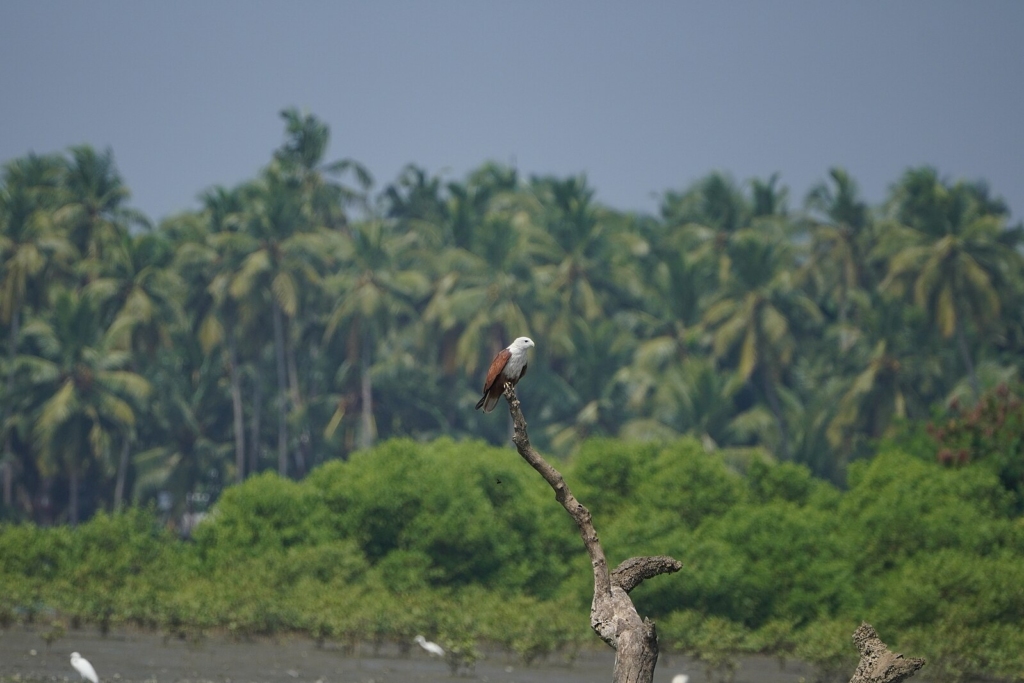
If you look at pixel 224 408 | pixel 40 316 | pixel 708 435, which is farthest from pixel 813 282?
pixel 40 316

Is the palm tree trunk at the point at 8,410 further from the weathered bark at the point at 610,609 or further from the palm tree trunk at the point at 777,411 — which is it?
the weathered bark at the point at 610,609

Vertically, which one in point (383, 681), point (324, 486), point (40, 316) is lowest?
point (383, 681)

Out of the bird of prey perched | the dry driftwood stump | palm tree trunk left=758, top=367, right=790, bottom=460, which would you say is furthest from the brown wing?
palm tree trunk left=758, top=367, right=790, bottom=460

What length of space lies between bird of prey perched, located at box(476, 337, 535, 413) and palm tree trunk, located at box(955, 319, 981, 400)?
4471 cm

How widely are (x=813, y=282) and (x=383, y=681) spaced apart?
42866 mm

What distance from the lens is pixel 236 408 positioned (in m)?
60.8

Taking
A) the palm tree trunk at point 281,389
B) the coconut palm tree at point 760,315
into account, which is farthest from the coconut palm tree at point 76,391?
the coconut palm tree at point 760,315

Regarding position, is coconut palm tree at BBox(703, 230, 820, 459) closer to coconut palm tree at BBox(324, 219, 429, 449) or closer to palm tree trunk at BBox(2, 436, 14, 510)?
coconut palm tree at BBox(324, 219, 429, 449)

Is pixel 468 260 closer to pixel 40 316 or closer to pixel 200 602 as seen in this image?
pixel 40 316

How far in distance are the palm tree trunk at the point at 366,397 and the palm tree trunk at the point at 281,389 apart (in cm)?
326

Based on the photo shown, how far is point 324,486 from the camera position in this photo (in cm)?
3538

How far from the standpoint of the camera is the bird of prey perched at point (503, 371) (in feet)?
34.8

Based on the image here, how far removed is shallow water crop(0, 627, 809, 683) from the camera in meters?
25.6

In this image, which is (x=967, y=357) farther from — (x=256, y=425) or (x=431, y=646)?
(x=431, y=646)
